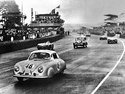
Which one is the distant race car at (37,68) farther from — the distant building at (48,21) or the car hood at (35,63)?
the distant building at (48,21)

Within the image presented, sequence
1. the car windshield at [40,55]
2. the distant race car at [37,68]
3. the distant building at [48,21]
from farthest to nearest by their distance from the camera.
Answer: the distant building at [48,21] < the car windshield at [40,55] < the distant race car at [37,68]

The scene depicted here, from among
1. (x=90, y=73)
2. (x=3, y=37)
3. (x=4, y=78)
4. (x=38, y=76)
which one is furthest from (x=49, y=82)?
(x=3, y=37)

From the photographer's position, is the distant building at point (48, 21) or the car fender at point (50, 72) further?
the distant building at point (48, 21)

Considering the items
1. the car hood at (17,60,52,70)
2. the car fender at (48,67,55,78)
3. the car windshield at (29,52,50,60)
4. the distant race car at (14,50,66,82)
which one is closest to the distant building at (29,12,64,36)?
the car windshield at (29,52,50,60)

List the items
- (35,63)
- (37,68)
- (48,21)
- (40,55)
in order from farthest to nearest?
(48,21) → (40,55) → (35,63) → (37,68)

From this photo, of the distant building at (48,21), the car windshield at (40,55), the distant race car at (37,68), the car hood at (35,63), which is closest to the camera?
the distant race car at (37,68)

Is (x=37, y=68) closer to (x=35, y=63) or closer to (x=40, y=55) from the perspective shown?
(x=35, y=63)

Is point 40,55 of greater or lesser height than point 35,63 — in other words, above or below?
above

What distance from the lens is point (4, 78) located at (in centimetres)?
1359

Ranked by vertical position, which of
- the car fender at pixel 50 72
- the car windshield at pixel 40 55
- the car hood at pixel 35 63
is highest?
the car windshield at pixel 40 55

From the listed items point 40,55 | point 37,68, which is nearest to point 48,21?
point 40,55

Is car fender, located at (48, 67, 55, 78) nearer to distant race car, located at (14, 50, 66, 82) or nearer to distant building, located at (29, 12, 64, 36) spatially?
distant race car, located at (14, 50, 66, 82)

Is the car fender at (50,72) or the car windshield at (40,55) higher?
the car windshield at (40,55)

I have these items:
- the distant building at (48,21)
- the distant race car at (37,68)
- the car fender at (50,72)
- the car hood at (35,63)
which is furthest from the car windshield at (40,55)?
the distant building at (48,21)
